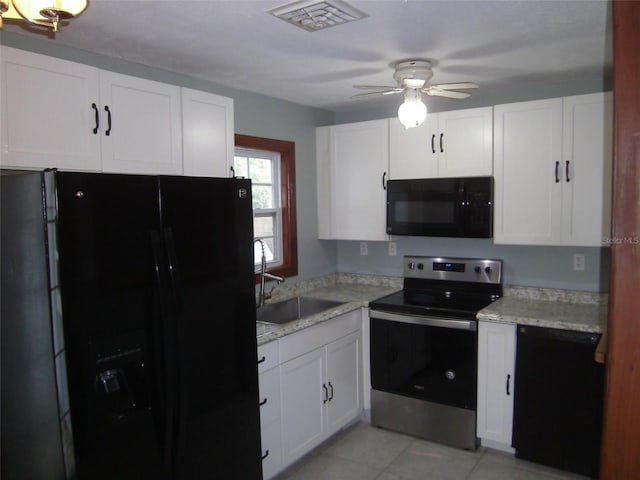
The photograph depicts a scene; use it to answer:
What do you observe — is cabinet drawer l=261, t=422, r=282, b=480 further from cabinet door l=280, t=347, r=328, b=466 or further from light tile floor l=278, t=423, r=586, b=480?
light tile floor l=278, t=423, r=586, b=480

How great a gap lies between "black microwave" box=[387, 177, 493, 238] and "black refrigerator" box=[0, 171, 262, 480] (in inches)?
61.2

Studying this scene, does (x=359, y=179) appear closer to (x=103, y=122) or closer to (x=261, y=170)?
(x=261, y=170)

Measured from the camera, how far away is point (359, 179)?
12.0ft

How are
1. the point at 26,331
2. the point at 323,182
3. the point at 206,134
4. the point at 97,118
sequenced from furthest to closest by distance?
the point at 323,182, the point at 206,134, the point at 97,118, the point at 26,331

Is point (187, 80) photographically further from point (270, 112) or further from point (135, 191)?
point (135, 191)

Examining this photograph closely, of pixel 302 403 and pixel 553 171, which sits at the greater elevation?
pixel 553 171

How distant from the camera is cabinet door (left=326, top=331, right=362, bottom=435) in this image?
3076 millimetres

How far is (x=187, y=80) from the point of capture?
9.47ft

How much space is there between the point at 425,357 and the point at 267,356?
109 cm

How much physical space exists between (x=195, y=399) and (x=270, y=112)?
2.13 meters

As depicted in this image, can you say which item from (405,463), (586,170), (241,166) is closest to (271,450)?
(405,463)

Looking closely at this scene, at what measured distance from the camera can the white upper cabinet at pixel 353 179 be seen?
356 centimetres

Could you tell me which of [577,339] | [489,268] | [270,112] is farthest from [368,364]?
[270,112]

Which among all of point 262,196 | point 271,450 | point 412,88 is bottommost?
point 271,450
